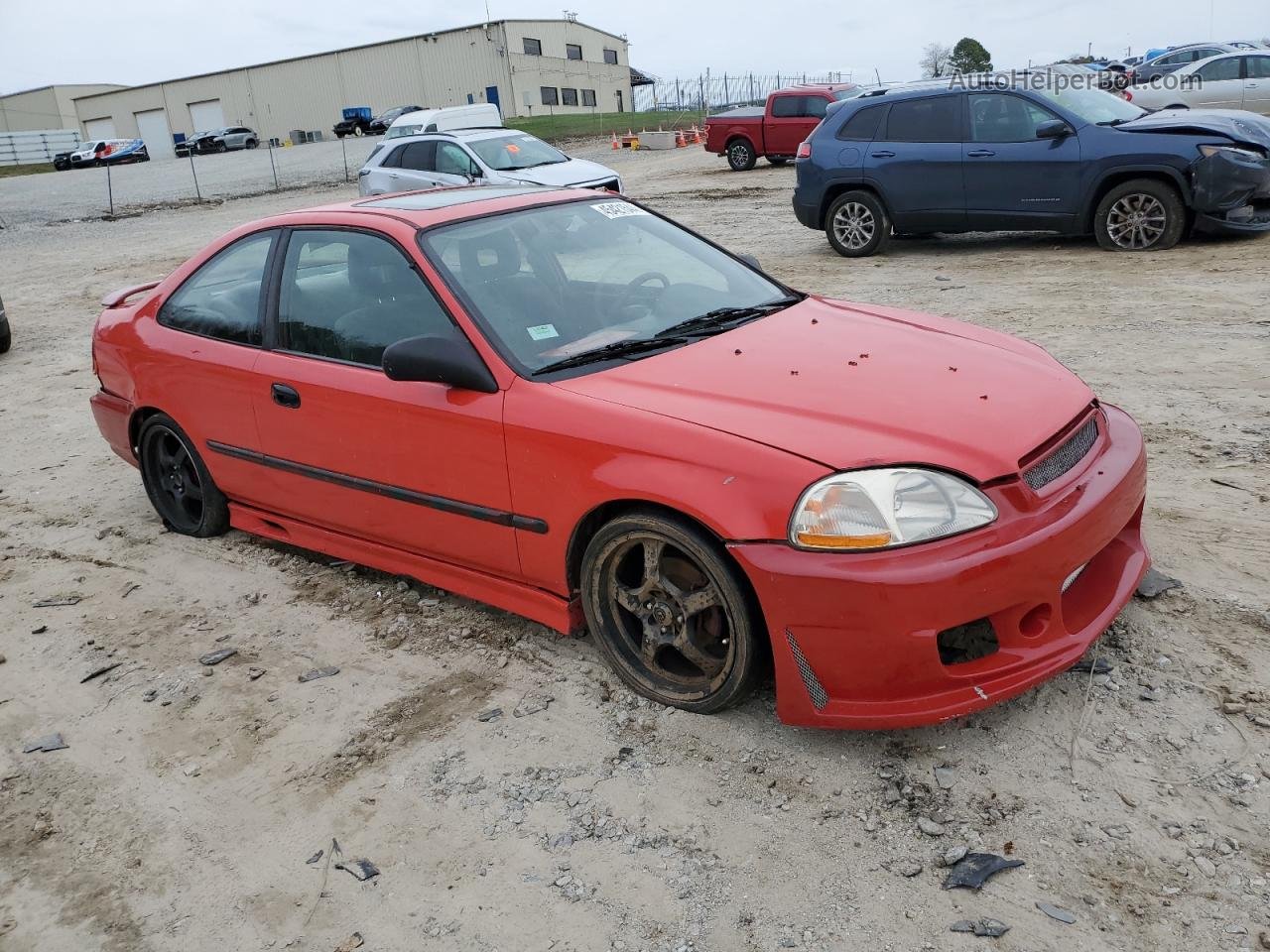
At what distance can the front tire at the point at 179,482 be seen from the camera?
502 cm

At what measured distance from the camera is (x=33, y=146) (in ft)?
201

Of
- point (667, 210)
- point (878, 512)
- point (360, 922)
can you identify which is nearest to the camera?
point (360, 922)

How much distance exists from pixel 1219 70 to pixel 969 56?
2002 inches

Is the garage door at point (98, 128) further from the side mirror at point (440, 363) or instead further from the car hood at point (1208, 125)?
the side mirror at point (440, 363)

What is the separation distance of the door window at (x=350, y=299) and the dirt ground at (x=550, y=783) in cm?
107

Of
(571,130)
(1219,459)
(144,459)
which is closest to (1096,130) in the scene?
(1219,459)

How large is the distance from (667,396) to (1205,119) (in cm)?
888

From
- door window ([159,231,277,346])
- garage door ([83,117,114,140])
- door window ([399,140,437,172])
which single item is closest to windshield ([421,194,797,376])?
door window ([159,231,277,346])

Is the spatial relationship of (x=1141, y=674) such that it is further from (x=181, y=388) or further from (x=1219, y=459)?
(x=181, y=388)

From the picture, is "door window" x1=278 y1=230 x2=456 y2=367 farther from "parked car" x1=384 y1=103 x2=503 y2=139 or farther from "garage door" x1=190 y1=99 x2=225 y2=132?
"garage door" x1=190 y1=99 x2=225 y2=132

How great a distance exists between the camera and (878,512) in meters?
2.86

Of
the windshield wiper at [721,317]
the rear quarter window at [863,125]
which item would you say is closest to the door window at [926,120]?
the rear quarter window at [863,125]

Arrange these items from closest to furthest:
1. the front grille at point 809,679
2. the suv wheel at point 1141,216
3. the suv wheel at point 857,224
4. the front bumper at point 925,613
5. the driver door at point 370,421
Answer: the front bumper at point 925,613 < the front grille at point 809,679 < the driver door at point 370,421 < the suv wheel at point 1141,216 < the suv wheel at point 857,224

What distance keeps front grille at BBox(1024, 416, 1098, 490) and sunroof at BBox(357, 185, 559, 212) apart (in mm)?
2398
